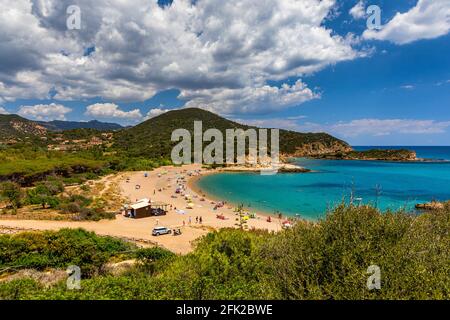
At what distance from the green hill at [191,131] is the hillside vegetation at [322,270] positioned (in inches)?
4201

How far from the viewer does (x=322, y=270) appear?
8164 millimetres

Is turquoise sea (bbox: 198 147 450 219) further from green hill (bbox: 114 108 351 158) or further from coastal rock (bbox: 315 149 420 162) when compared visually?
coastal rock (bbox: 315 149 420 162)

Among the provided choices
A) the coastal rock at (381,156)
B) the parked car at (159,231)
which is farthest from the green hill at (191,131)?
the parked car at (159,231)

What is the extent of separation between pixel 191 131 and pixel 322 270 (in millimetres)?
140244

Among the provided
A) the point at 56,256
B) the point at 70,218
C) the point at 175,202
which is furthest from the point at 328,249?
the point at 175,202

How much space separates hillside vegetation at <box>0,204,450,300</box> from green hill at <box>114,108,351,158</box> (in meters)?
107

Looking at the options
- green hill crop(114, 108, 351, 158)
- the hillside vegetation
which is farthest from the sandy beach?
green hill crop(114, 108, 351, 158)

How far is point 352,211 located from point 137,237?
71.2 ft

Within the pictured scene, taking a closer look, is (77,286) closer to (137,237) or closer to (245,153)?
(137,237)

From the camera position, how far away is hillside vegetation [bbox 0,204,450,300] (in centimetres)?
710

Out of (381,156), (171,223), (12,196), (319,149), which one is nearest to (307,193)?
(171,223)

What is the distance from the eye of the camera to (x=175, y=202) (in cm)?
4809

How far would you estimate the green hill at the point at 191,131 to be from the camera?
12938 centimetres

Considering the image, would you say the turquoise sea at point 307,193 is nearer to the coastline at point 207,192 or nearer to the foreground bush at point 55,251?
the coastline at point 207,192
